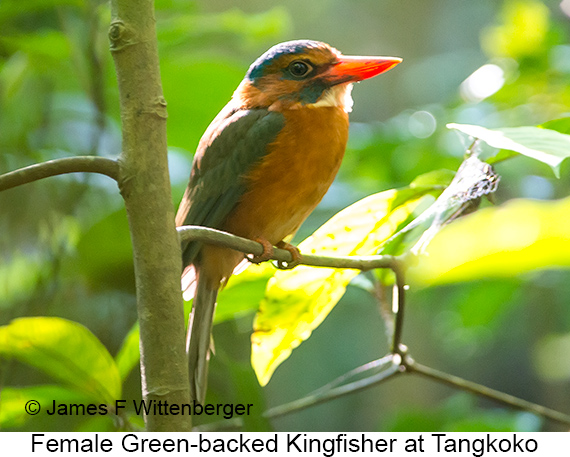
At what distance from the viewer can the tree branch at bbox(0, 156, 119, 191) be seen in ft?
→ 1.71

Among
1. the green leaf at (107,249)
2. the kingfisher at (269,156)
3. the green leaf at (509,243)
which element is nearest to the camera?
the green leaf at (509,243)

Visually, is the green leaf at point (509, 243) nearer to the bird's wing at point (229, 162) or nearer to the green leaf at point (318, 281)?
the green leaf at point (318, 281)

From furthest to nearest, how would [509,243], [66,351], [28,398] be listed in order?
[28,398], [66,351], [509,243]

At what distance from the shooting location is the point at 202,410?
933 millimetres

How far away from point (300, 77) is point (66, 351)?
25.0 inches

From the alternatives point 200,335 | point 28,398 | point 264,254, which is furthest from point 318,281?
point 28,398

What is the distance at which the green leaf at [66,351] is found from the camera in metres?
0.81

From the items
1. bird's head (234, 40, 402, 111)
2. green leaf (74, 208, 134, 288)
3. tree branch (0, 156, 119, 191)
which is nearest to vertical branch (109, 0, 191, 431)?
tree branch (0, 156, 119, 191)

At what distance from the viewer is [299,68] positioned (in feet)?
3.63

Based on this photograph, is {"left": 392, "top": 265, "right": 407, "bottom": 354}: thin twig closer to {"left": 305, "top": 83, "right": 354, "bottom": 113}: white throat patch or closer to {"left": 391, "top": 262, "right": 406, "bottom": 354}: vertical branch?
{"left": 391, "top": 262, "right": 406, "bottom": 354}: vertical branch

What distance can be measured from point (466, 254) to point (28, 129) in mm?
1350

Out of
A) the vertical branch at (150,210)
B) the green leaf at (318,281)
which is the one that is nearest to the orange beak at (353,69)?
the green leaf at (318,281)

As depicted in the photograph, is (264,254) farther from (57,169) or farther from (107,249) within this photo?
(107,249)

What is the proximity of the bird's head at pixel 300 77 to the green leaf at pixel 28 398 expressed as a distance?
599 mm
